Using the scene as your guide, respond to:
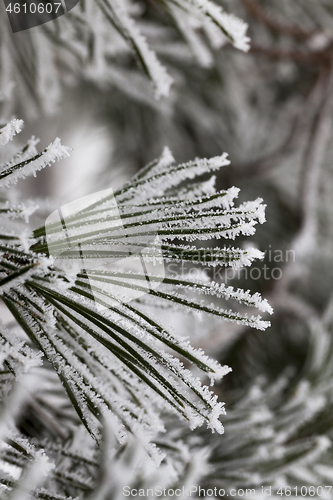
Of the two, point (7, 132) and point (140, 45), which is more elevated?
point (140, 45)

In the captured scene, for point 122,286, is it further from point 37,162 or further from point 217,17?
point 217,17

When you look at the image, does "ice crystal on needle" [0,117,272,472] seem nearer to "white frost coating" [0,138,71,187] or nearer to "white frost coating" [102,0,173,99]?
"white frost coating" [0,138,71,187]

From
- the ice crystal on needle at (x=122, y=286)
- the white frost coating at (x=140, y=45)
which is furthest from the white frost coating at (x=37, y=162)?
the white frost coating at (x=140, y=45)

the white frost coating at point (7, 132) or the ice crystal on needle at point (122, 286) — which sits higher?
the white frost coating at point (7, 132)

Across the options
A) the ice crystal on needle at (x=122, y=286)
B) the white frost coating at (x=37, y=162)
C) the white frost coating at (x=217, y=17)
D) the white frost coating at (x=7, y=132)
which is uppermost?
the white frost coating at (x=217, y=17)

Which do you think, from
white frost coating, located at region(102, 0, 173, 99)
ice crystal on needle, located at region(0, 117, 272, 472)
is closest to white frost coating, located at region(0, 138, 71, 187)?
ice crystal on needle, located at region(0, 117, 272, 472)

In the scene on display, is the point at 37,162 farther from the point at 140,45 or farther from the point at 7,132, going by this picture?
the point at 140,45

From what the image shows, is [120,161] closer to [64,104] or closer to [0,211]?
[64,104]

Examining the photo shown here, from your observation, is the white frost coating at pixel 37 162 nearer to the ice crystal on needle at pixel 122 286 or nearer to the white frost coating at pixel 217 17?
the ice crystal on needle at pixel 122 286

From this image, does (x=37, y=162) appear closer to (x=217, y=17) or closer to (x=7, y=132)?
(x=7, y=132)

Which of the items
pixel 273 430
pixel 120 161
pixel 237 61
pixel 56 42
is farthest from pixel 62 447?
pixel 237 61

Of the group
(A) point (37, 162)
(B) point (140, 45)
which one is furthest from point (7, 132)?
(B) point (140, 45)

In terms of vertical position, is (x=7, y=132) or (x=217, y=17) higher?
(x=217, y=17)
